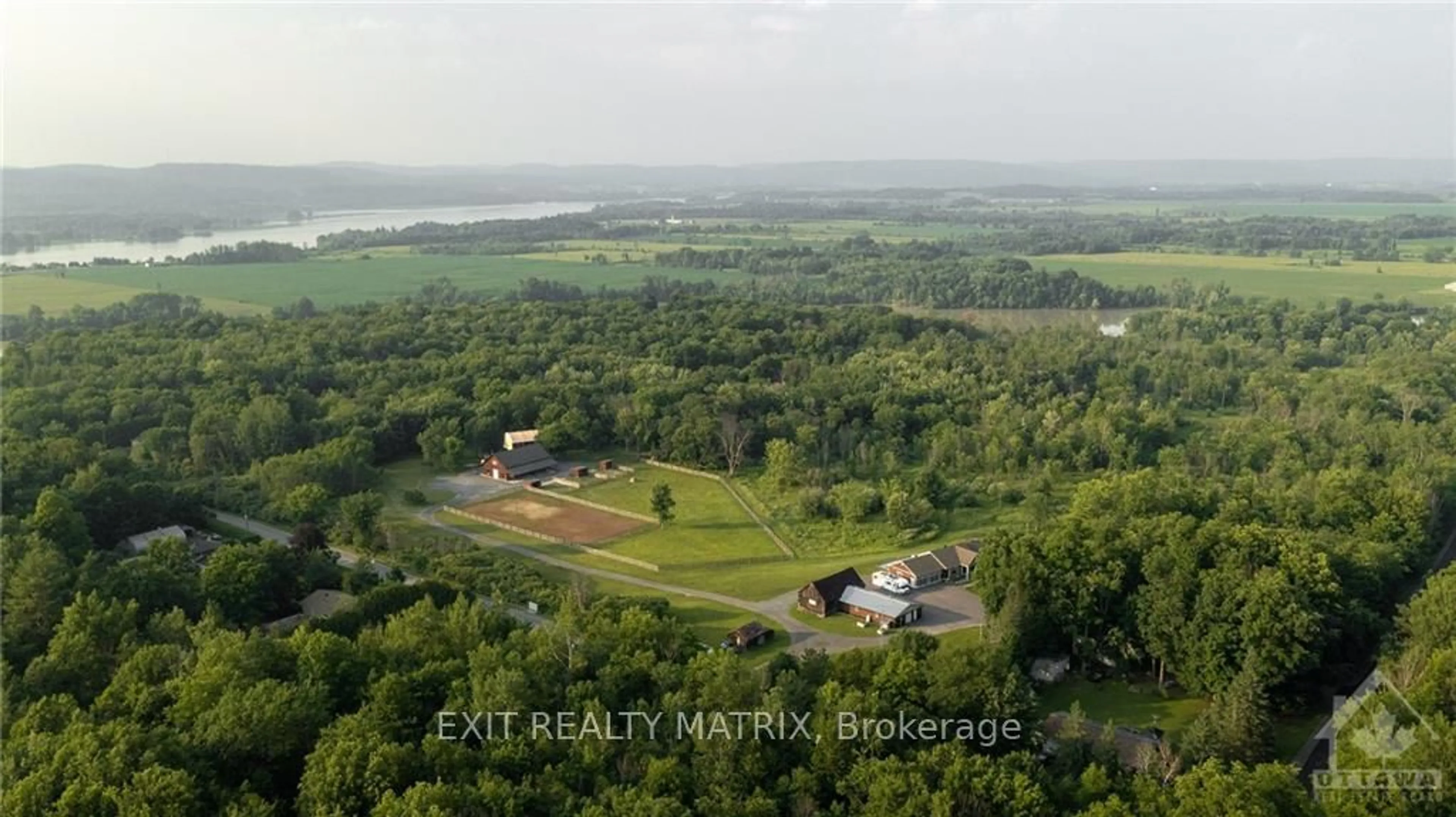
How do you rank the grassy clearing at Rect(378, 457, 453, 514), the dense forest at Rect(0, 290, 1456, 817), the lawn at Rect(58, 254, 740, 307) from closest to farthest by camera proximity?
1. the dense forest at Rect(0, 290, 1456, 817)
2. the grassy clearing at Rect(378, 457, 453, 514)
3. the lawn at Rect(58, 254, 740, 307)

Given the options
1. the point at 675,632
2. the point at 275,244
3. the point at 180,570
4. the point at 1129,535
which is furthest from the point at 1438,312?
the point at 275,244

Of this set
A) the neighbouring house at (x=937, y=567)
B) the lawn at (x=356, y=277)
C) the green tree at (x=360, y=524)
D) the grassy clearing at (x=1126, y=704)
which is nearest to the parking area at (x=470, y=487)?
the green tree at (x=360, y=524)

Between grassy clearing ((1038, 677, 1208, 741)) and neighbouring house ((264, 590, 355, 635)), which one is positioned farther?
neighbouring house ((264, 590, 355, 635))

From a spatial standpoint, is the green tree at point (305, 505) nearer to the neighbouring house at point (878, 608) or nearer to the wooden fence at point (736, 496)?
the wooden fence at point (736, 496)

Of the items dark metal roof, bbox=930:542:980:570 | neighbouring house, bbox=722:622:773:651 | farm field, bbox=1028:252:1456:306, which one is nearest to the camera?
neighbouring house, bbox=722:622:773:651

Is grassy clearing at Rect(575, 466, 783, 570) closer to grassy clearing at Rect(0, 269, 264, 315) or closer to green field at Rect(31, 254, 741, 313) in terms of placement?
grassy clearing at Rect(0, 269, 264, 315)

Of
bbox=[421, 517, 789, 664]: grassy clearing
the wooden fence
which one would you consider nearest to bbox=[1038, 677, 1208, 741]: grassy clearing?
bbox=[421, 517, 789, 664]: grassy clearing

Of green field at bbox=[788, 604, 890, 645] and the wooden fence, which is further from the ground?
the wooden fence

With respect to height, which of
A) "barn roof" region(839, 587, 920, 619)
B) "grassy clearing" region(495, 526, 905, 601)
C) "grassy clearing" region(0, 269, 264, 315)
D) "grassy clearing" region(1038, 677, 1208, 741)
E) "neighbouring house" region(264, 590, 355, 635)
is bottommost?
"grassy clearing" region(1038, 677, 1208, 741)
